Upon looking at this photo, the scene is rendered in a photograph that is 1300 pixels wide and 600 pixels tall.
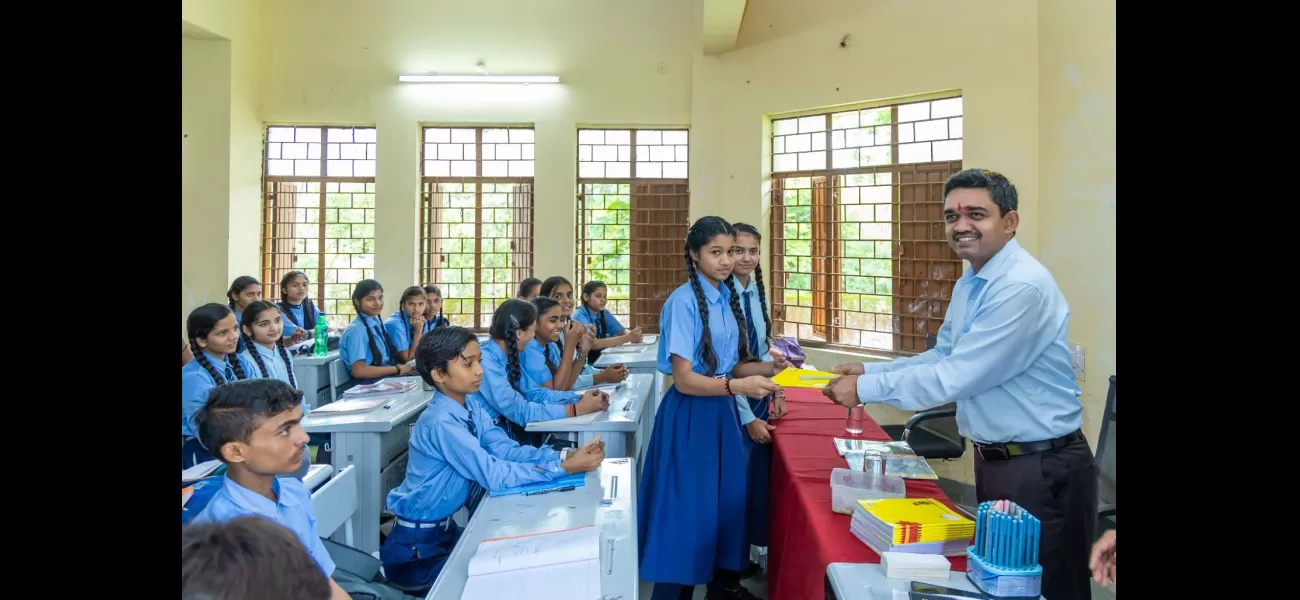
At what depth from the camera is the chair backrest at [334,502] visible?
1.88m

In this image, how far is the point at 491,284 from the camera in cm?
661

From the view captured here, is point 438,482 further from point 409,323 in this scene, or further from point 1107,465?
point 409,323

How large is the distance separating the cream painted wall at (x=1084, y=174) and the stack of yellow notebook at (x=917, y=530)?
1902 millimetres

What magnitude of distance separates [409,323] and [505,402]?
237cm

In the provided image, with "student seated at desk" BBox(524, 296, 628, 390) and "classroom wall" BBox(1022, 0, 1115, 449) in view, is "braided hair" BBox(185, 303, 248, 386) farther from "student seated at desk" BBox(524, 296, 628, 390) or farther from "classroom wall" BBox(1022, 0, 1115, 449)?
"classroom wall" BBox(1022, 0, 1115, 449)

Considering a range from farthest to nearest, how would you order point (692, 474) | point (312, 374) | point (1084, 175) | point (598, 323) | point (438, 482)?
point (598, 323)
point (312, 374)
point (1084, 175)
point (692, 474)
point (438, 482)

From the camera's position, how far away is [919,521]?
52.0 inches

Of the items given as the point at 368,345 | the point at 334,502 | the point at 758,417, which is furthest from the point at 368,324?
the point at 758,417

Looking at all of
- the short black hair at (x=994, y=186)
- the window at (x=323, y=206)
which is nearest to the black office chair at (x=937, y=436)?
the short black hair at (x=994, y=186)

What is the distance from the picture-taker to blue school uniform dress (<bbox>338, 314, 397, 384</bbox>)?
424cm

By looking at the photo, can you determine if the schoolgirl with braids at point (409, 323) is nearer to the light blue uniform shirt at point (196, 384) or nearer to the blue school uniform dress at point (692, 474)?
the light blue uniform shirt at point (196, 384)

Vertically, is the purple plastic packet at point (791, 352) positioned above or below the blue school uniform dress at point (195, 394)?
above

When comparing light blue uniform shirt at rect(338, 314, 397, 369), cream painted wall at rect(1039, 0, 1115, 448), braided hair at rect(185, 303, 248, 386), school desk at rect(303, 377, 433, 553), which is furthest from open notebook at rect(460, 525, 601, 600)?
light blue uniform shirt at rect(338, 314, 397, 369)
